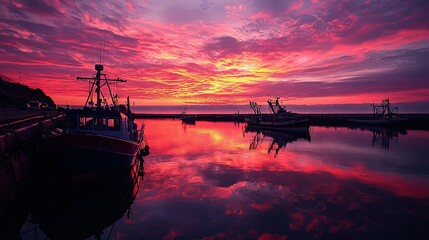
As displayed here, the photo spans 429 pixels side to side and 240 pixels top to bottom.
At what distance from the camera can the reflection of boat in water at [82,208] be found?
38.1ft

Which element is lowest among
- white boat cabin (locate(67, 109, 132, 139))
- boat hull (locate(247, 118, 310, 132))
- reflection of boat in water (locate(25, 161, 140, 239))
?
reflection of boat in water (locate(25, 161, 140, 239))

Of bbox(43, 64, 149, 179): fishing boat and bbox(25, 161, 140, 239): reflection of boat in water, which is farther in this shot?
bbox(43, 64, 149, 179): fishing boat

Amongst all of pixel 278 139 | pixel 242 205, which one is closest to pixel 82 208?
pixel 242 205

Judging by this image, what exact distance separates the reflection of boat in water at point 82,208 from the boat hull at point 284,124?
4545 cm

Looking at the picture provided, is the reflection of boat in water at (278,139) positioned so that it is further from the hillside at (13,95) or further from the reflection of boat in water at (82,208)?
the hillside at (13,95)

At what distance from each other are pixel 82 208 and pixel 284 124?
177 ft

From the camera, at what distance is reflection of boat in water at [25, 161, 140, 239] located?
11.6m

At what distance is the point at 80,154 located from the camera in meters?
15.4

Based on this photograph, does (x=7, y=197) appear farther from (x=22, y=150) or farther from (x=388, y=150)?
(x=388, y=150)

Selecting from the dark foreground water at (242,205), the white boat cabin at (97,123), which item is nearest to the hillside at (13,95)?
the white boat cabin at (97,123)

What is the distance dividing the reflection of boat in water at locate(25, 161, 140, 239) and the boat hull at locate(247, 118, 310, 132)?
45.5 meters

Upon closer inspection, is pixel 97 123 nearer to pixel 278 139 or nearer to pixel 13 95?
pixel 278 139

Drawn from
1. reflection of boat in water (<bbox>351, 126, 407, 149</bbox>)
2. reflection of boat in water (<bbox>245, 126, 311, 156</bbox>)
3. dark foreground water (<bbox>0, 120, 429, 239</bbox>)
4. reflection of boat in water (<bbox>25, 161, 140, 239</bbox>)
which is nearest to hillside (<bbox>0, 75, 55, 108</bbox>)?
reflection of boat in water (<bbox>245, 126, 311, 156</bbox>)

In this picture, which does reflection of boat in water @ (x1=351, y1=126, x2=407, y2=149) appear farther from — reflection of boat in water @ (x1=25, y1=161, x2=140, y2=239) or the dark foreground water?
reflection of boat in water @ (x1=25, y1=161, x2=140, y2=239)
